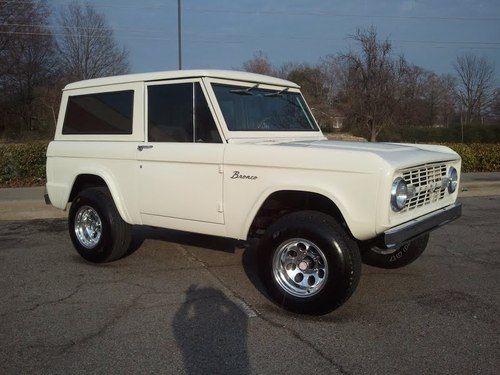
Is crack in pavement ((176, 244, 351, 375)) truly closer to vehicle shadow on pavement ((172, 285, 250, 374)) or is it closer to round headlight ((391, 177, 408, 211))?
vehicle shadow on pavement ((172, 285, 250, 374))

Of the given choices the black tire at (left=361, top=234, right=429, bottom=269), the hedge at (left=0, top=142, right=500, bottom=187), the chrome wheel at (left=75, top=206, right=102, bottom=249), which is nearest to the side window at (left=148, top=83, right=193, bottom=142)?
the chrome wheel at (left=75, top=206, right=102, bottom=249)

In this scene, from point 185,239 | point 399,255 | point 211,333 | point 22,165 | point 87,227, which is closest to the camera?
point 211,333

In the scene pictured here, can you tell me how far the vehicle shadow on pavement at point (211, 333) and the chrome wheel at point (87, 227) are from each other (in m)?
1.64

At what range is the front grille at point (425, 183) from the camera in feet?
13.7

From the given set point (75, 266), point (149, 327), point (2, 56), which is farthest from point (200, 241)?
point (2, 56)

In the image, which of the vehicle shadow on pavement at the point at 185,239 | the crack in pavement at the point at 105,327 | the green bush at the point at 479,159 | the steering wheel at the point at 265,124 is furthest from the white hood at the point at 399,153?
the green bush at the point at 479,159

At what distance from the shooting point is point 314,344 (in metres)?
3.71

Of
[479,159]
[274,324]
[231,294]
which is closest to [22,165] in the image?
[231,294]

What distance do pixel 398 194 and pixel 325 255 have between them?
0.74 metres

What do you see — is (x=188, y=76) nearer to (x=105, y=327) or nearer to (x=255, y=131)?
(x=255, y=131)

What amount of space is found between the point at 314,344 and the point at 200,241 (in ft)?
11.3

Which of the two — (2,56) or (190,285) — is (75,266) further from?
(2,56)

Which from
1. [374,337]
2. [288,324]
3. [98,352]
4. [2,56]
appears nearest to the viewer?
[98,352]

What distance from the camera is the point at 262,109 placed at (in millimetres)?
5430
